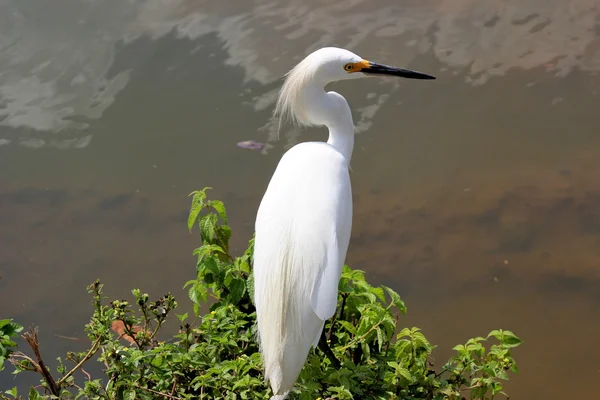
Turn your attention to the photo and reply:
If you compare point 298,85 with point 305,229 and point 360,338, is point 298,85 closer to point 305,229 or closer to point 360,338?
point 305,229

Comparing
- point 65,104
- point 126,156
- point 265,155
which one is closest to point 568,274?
point 265,155

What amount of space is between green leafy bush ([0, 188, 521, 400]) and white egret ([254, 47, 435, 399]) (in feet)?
0.39

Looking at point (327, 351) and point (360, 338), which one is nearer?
point (360, 338)

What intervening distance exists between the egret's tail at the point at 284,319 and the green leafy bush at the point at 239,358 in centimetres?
7

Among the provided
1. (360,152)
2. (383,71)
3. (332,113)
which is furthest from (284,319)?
(360,152)

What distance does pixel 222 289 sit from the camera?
9.35ft

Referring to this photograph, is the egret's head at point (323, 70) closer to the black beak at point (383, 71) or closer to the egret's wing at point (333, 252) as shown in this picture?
the black beak at point (383, 71)

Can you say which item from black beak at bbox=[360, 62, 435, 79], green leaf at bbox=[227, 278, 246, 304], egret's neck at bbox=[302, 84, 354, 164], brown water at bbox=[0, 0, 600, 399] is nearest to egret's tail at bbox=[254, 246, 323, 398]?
green leaf at bbox=[227, 278, 246, 304]

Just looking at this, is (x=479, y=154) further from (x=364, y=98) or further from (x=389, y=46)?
(x=389, y=46)

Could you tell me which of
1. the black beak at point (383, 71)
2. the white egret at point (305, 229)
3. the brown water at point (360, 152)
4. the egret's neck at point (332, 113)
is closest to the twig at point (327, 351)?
the white egret at point (305, 229)

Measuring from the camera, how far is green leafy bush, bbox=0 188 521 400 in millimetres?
2402

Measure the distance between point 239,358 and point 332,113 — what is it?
3.76 feet

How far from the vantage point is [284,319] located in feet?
8.23

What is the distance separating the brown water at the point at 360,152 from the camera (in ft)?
12.2
